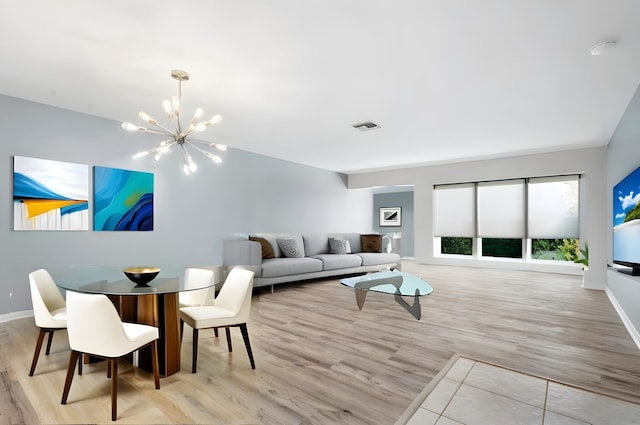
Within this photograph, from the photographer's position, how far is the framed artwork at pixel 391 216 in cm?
1080

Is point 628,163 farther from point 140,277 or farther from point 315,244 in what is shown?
point 140,277

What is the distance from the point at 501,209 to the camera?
7398 mm

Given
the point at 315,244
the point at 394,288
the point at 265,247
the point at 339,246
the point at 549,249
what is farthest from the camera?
the point at 549,249

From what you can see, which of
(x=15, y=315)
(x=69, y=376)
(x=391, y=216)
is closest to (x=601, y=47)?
(x=69, y=376)

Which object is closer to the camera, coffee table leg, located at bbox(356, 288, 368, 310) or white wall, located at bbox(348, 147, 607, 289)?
coffee table leg, located at bbox(356, 288, 368, 310)

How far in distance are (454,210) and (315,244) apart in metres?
3.62

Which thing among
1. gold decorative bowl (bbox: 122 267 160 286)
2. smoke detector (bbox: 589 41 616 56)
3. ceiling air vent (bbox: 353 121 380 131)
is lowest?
gold decorative bowl (bbox: 122 267 160 286)

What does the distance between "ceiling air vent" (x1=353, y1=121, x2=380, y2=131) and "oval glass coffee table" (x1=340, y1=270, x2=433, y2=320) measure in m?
2.25

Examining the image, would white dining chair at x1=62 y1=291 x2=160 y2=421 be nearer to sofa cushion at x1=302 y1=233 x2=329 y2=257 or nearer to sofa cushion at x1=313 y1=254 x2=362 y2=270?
sofa cushion at x1=313 y1=254 x2=362 y2=270

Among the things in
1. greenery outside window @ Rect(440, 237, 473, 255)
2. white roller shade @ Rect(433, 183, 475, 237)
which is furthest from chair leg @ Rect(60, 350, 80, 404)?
greenery outside window @ Rect(440, 237, 473, 255)

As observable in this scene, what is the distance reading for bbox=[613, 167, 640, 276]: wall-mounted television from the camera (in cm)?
301

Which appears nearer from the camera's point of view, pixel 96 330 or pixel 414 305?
pixel 96 330

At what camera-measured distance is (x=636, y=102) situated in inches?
136

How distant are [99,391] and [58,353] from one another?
3.21ft
